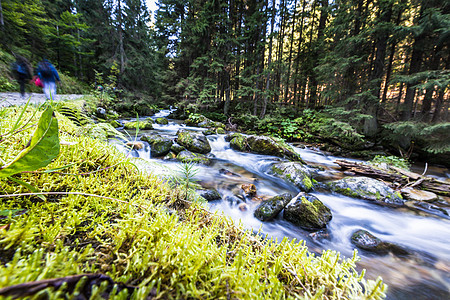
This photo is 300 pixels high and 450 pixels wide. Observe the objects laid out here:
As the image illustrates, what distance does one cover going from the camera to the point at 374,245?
3.13m

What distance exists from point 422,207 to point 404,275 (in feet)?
10.1

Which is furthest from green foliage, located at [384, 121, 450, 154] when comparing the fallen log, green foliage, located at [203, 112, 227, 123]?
green foliage, located at [203, 112, 227, 123]

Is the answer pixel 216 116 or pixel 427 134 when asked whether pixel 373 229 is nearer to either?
pixel 427 134

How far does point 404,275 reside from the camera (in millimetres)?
2576

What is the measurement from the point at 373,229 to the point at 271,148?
15.7ft

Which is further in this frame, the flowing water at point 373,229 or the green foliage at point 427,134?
the green foliage at point 427,134

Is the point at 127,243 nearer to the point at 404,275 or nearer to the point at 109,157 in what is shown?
the point at 109,157

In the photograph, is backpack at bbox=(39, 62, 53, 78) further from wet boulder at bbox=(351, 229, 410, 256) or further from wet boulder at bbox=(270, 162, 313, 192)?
wet boulder at bbox=(351, 229, 410, 256)

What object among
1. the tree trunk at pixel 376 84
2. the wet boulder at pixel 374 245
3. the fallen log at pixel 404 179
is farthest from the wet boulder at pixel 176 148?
the tree trunk at pixel 376 84

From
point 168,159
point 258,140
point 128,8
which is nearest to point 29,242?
point 168,159

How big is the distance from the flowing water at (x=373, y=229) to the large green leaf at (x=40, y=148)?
883 millimetres

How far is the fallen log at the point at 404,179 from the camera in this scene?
198 inches

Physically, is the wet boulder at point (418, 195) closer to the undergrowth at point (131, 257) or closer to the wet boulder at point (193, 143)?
the undergrowth at point (131, 257)

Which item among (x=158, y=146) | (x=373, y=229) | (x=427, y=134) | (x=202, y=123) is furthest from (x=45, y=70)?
(x=427, y=134)
